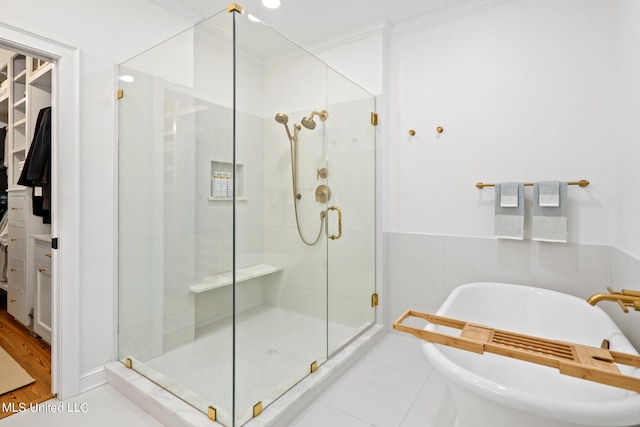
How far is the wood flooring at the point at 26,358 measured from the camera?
6.01 feet

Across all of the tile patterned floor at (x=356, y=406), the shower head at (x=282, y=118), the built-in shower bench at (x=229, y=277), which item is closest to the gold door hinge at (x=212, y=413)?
the tile patterned floor at (x=356, y=406)

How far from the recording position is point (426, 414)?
1735 mm

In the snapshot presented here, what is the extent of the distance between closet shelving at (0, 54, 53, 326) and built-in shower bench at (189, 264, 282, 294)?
1.97m

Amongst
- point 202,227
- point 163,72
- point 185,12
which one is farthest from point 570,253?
point 185,12

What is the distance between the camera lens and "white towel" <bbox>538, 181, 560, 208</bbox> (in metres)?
2.07

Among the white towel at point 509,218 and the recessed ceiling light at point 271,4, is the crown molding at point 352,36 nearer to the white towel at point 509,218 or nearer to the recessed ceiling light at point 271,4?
the recessed ceiling light at point 271,4

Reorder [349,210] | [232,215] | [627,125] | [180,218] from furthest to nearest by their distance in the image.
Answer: [349,210] → [180,218] → [627,125] → [232,215]

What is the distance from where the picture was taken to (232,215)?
148 cm

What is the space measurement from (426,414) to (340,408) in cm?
47

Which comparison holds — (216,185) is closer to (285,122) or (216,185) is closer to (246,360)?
(285,122)

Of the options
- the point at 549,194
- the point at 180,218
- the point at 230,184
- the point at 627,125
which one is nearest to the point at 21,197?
the point at 180,218

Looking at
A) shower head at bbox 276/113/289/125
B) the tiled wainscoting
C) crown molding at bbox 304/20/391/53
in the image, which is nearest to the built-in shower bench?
shower head at bbox 276/113/289/125

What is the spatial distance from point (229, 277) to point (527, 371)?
1652 millimetres

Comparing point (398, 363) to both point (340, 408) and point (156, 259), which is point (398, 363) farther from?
point (156, 259)
